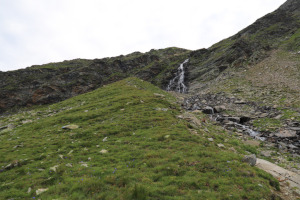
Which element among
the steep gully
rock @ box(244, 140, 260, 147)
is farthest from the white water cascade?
rock @ box(244, 140, 260, 147)

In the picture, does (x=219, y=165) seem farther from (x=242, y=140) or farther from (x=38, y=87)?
(x=38, y=87)

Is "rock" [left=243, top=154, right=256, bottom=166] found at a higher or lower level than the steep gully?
higher

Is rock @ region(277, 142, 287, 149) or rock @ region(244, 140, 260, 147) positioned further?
rock @ region(244, 140, 260, 147)

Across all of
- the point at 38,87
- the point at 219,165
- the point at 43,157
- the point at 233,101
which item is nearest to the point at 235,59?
the point at 233,101

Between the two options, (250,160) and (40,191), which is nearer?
(40,191)

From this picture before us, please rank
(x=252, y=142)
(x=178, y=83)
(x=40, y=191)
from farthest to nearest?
(x=178, y=83)
(x=252, y=142)
(x=40, y=191)

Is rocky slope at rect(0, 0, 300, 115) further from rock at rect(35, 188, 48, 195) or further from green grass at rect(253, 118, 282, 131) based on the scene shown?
rock at rect(35, 188, 48, 195)

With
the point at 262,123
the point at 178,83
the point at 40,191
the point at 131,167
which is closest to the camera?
the point at 40,191

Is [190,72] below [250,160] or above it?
above

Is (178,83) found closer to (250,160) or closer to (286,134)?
(286,134)

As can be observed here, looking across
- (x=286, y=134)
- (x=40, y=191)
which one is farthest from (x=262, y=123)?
(x=40, y=191)

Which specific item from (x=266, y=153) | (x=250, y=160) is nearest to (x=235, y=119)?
(x=266, y=153)

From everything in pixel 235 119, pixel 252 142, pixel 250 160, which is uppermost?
pixel 250 160

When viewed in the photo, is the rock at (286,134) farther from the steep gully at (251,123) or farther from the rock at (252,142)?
the rock at (252,142)
